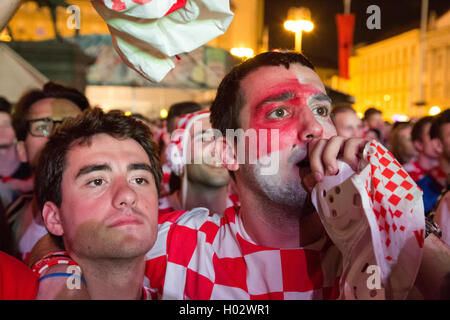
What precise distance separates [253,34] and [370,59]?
90.3ft

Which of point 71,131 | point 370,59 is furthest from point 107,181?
point 370,59

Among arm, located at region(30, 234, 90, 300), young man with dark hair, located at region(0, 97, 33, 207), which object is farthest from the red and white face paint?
young man with dark hair, located at region(0, 97, 33, 207)

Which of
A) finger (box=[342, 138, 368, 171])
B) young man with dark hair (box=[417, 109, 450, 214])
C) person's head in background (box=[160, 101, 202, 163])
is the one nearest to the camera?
finger (box=[342, 138, 368, 171])

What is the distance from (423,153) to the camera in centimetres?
429

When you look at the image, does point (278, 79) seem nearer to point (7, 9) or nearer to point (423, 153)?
point (7, 9)

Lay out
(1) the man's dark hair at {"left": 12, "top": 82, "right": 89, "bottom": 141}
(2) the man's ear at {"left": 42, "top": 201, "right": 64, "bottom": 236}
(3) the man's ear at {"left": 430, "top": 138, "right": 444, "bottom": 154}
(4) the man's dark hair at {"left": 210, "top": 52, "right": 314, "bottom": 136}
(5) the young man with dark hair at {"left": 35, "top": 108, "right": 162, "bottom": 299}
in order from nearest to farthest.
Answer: (5) the young man with dark hair at {"left": 35, "top": 108, "right": 162, "bottom": 299} < (2) the man's ear at {"left": 42, "top": 201, "right": 64, "bottom": 236} < (4) the man's dark hair at {"left": 210, "top": 52, "right": 314, "bottom": 136} < (1) the man's dark hair at {"left": 12, "top": 82, "right": 89, "bottom": 141} < (3) the man's ear at {"left": 430, "top": 138, "right": 444, "bottom": 154}

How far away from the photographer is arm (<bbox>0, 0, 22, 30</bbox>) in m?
1.10

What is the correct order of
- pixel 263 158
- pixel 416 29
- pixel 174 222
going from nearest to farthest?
1. pixel 263 158
2. pixel 174 222
3. pixel 416 29

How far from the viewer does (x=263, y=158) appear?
5.19ft

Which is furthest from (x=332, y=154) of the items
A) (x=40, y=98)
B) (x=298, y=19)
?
(x=298, y=19)

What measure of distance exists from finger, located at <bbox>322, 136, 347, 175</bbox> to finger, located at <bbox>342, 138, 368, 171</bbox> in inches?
1.0

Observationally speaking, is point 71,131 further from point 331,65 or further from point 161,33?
point 331,65

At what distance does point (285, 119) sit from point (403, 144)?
4.50 metres

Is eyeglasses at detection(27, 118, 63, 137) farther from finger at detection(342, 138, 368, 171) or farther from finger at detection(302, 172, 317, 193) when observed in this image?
finger at detection(342, 138, 368, 171)
